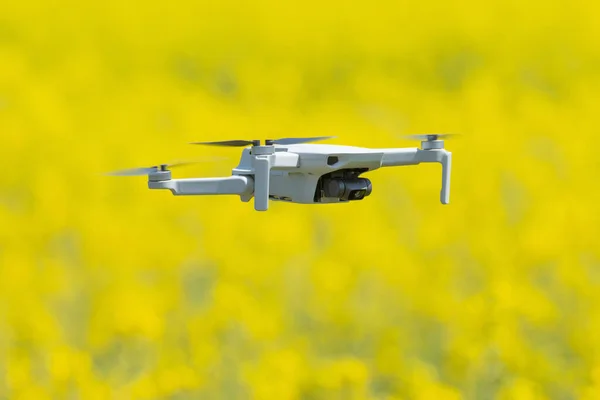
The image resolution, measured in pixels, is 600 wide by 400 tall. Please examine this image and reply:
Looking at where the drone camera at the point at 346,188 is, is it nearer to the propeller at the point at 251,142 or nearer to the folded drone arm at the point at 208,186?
the propeller at the point at 251,142

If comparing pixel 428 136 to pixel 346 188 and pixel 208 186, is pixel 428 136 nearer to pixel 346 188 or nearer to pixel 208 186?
pixel 346 188

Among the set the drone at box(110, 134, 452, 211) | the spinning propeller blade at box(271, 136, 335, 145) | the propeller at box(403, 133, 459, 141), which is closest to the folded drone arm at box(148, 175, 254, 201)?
the drone at box(110, 134, 452, 211)

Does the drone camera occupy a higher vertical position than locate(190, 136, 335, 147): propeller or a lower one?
lower

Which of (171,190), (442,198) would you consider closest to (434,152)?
(442,198)

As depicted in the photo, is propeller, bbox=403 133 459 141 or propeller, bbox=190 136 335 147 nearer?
propeller, bbox=190 136 335 147

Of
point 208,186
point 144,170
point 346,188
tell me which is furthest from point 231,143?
point 346,188

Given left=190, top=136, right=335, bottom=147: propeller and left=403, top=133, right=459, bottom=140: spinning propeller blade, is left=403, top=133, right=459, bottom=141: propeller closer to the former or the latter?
left=403, top=133, right=459, bottom=140: spinning propeller blade

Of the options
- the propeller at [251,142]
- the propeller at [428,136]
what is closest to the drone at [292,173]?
the propeller at [251,142]
